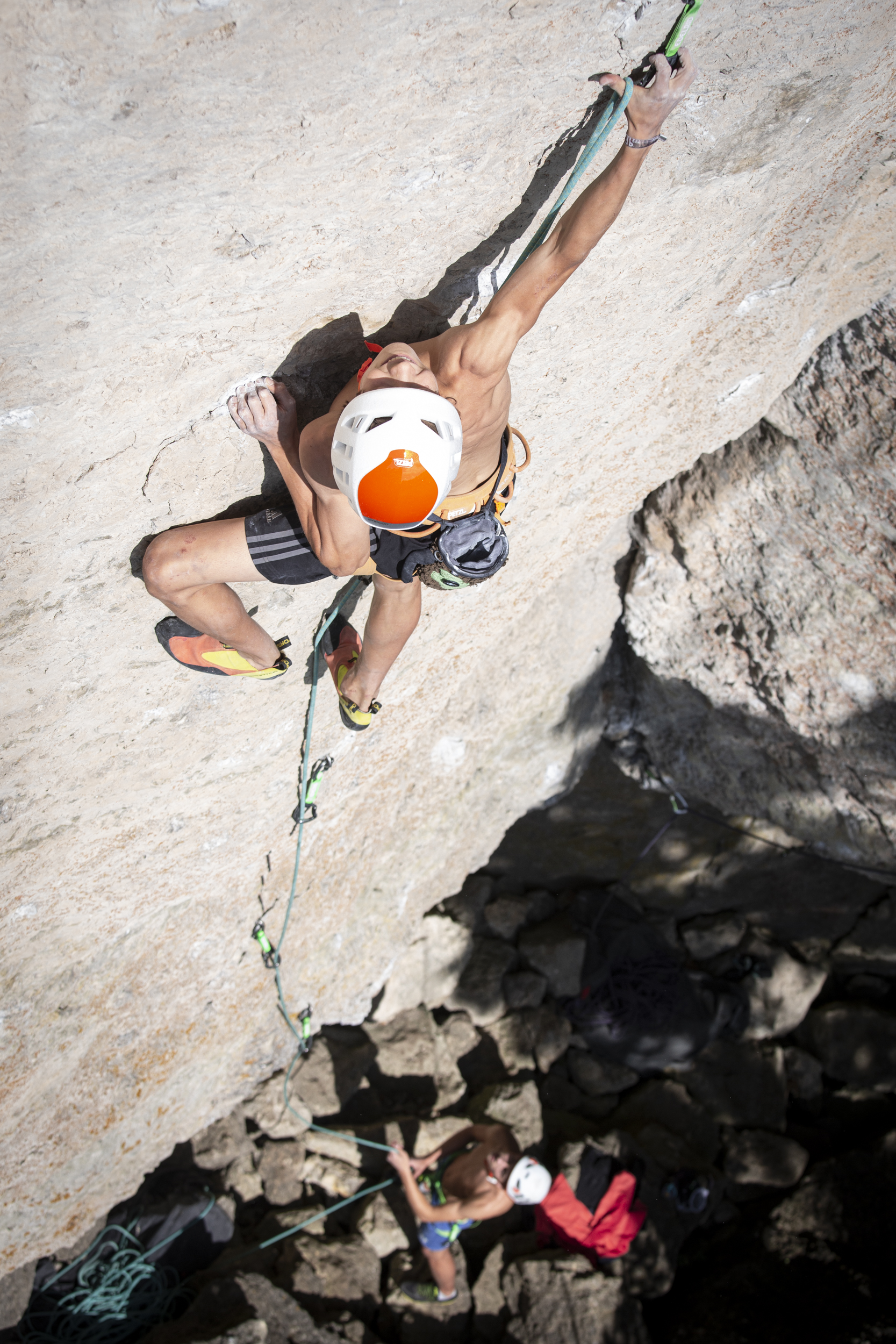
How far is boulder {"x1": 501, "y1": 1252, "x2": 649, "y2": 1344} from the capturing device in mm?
4176

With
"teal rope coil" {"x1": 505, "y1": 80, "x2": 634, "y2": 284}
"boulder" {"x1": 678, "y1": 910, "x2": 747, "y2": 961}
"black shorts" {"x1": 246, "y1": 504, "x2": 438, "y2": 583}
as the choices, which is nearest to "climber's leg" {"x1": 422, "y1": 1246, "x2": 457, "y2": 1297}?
"boulder" {"x1": 678, "y1": 910, "x2": 747, "y2": 961}

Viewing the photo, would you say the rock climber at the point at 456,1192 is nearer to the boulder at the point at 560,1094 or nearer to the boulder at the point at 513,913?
the boulder at the point at 560,1094

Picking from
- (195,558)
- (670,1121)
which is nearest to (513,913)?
(670,1121)

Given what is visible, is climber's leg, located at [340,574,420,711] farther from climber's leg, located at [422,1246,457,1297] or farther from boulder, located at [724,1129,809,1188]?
boulder, located at [724,1129,809,1188]

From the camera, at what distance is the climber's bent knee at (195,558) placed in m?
2.12

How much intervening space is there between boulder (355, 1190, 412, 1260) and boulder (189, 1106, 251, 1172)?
0.81m

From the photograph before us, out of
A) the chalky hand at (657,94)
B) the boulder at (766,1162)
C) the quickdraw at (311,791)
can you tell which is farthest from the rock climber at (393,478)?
the boulder at (766,1162)

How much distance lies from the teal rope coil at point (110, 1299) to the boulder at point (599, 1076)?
2689mm

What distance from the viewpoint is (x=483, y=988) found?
5.25 meters

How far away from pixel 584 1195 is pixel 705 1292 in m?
0.95

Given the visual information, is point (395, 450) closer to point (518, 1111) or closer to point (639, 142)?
point (639, 142)

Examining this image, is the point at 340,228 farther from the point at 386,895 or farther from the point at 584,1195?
the point at 584,1195

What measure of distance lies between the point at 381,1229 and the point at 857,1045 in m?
3.56

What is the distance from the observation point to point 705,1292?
4.57 meters
